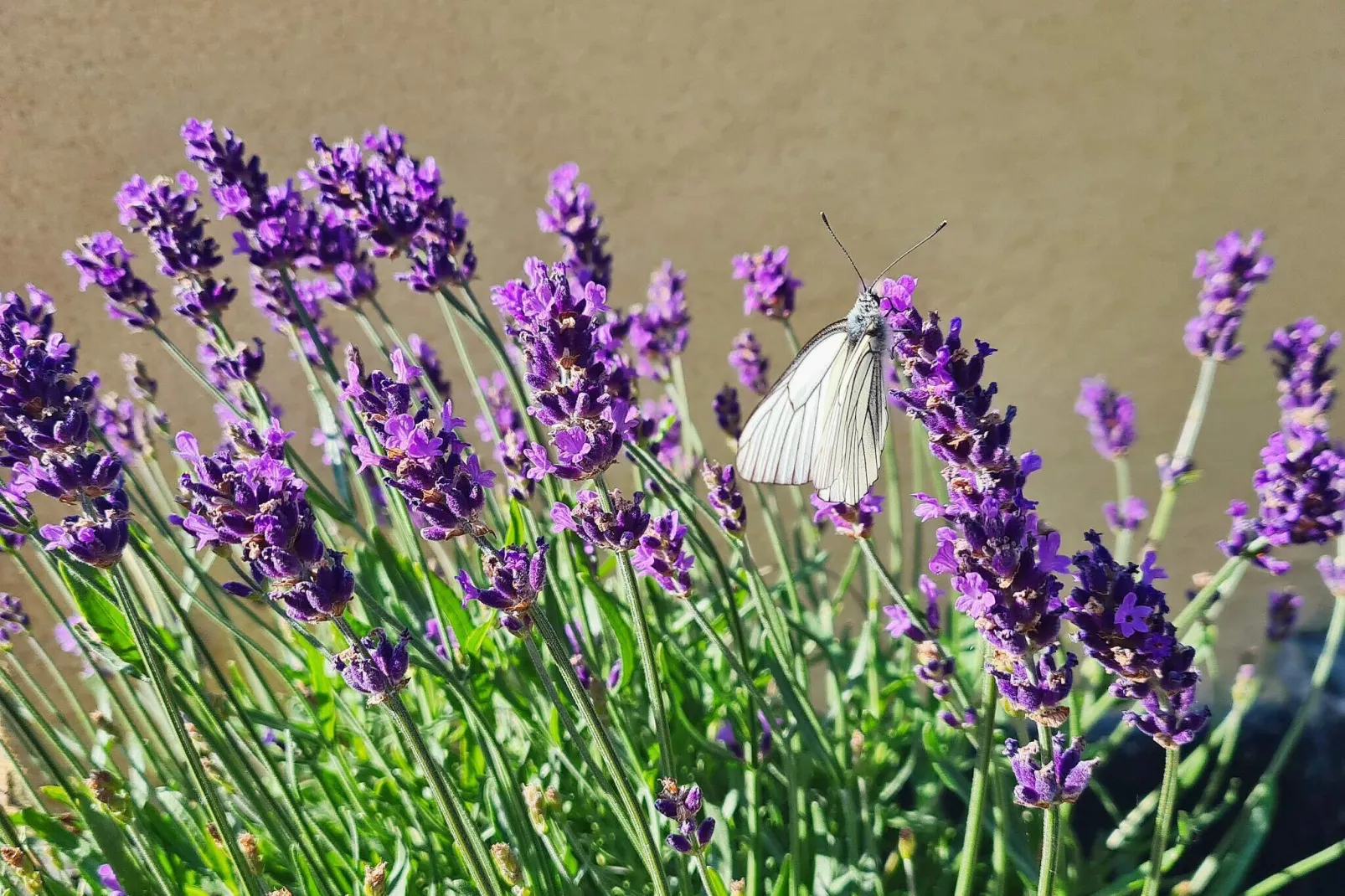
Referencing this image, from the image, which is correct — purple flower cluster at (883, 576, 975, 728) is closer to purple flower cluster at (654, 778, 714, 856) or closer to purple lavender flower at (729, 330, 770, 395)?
purple flower cluster at (654, 778, 714, 856)

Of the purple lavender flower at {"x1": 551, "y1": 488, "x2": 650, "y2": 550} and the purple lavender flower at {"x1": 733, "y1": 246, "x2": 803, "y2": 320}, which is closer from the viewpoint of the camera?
the purple lavender flower at {"x1": 551, "y1": 488, "x2": 650, "y2": 550}

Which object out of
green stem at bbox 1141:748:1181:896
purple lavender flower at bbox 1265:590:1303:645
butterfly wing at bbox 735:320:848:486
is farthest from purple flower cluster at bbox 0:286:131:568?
purple lavender flower at bbox 1265:590:1303:645

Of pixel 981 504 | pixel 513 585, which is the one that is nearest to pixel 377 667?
pixel 513 585

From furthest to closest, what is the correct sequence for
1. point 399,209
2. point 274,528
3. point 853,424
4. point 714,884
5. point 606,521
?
point 399,209, point 853,424, point 714,884, point 606,521, point 274,528

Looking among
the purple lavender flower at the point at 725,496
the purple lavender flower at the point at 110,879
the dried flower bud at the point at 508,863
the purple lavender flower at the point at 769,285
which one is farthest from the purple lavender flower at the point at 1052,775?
the purple lavender flower at the point at 110,879

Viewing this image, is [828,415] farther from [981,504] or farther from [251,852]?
[251,852]

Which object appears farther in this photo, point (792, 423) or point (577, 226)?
point (577, 226)

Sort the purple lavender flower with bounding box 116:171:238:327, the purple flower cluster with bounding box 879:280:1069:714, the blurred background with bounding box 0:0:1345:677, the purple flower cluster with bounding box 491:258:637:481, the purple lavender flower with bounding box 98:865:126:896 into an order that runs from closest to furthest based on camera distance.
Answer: the purple flower cluster with bounding box 879:280:1069:714 < the purple flower cluster with bounding box 491:258:637:481 < the purple lavender flower with bounding box 98:865:126:896 < the purple lavender flower with bounding box 116:171:238:327 < the blurred background with bounding box 0:0:1345:677
